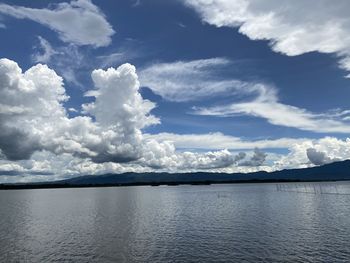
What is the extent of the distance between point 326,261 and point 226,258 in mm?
16301

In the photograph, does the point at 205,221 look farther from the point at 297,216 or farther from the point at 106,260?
the point at 106,260

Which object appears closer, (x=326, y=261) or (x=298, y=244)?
(x=326, y=261)

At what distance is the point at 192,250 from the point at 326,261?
23810 millimetres

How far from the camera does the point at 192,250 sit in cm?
6681

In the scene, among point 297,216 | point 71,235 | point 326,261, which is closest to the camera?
point 326,261

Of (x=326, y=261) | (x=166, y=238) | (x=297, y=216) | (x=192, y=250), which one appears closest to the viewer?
(x=326, y=261)

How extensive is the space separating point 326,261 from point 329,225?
42.4m

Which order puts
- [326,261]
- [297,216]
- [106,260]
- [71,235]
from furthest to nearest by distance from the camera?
[297,216], [71,235], [106,260], [326,261]

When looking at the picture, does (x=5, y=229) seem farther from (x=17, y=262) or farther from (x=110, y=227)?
(x=17, y=262)

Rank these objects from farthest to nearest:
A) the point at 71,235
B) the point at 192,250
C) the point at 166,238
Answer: the point at 71,235 → the point at 166,238 → the point at 192,250

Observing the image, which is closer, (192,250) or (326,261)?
(326,261)

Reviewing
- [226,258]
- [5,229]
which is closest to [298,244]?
[226,258]

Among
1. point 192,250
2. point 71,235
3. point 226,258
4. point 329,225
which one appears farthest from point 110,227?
point 329,225

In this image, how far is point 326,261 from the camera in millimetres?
56781
